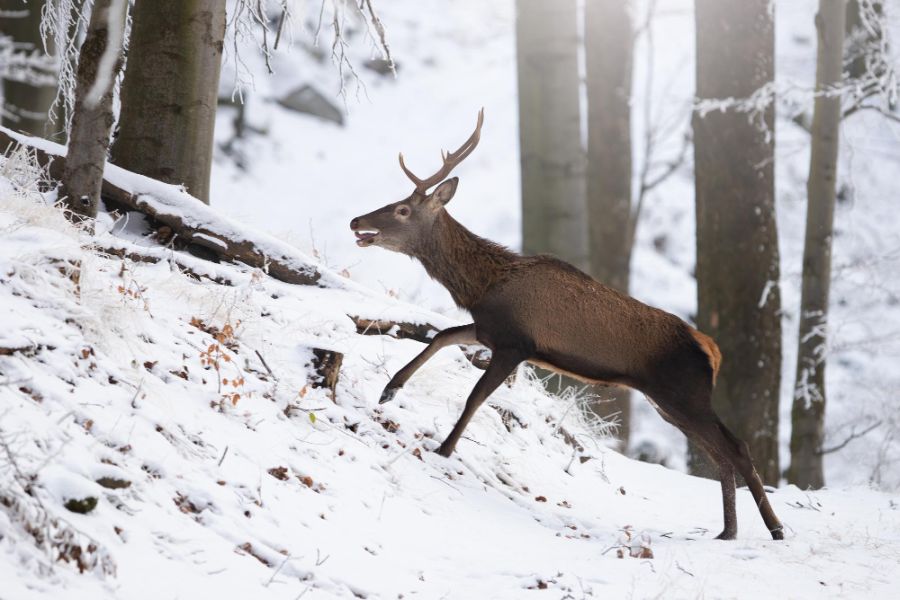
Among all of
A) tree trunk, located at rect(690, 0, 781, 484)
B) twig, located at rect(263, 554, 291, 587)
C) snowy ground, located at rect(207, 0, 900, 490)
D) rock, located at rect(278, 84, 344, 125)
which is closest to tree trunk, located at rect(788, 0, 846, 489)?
tree trunk, located at rect(690, 0, 781, 484)

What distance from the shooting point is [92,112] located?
5766 mm

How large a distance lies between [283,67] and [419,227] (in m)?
18.6

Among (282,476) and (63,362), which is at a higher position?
(63,362)

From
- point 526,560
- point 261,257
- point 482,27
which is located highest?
point 482,27

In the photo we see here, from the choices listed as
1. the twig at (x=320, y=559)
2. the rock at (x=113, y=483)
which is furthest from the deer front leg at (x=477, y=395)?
the rock at (x=113, y=483)

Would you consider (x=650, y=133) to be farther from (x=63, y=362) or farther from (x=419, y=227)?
(x=63, y=362)

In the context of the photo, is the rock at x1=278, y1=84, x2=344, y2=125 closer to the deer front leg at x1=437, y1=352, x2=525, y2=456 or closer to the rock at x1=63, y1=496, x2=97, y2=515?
the deer front leg at x1=437, y1=352, x2=525, y2=456

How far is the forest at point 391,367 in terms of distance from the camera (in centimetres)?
380

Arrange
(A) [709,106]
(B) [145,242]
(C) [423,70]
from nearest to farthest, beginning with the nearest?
1. (B) [145,242]
2. (A) [709,106]
3. (C) [423,70]

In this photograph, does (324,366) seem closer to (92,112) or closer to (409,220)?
(409,220)

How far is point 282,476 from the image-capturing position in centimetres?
445

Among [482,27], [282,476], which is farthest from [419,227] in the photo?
[482,27]

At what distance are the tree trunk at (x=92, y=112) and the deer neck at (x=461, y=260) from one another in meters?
2.02

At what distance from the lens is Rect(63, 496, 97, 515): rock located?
3.31m
